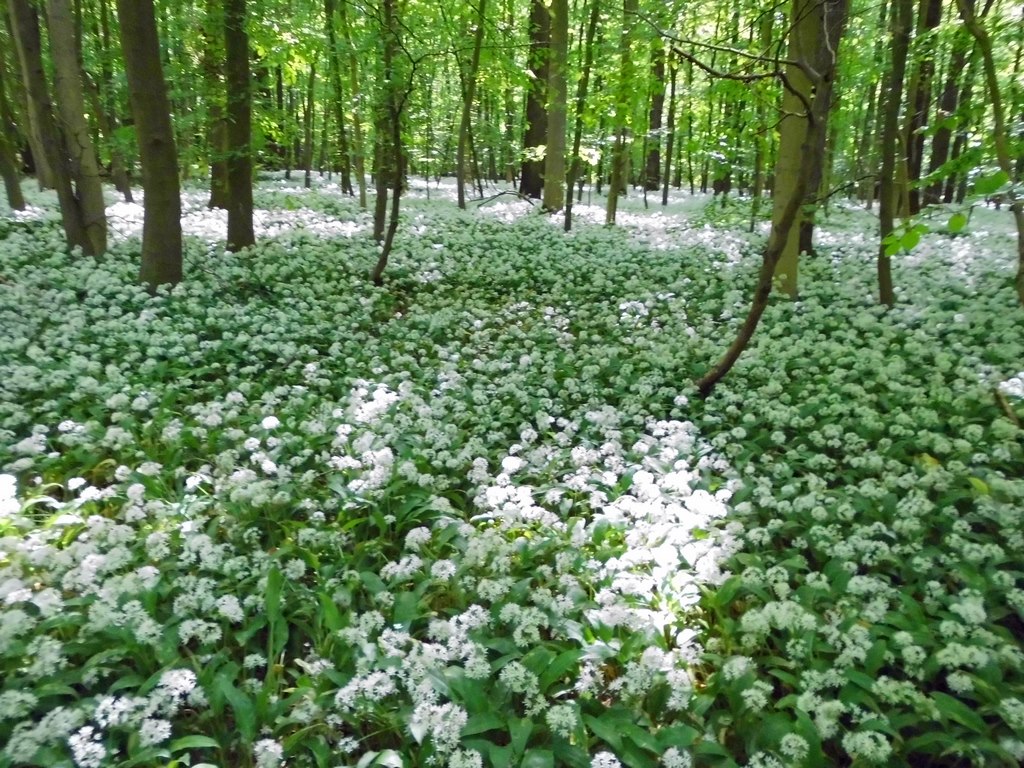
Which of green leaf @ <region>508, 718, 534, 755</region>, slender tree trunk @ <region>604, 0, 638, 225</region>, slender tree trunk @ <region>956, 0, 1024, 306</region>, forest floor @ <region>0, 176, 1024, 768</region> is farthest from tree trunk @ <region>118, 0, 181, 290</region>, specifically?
slender tree trunk @ <region>956, 0, 1024, 306</region>

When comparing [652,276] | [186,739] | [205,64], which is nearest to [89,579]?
[186,739]

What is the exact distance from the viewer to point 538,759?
2.52m

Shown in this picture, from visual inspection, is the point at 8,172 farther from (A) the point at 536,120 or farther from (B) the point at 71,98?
(A) the point at 536,120

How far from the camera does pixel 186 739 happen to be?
102 inches

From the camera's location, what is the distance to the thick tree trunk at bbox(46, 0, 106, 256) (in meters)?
8.24

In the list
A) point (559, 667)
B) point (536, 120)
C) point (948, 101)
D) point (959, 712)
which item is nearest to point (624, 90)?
point (559, 667)

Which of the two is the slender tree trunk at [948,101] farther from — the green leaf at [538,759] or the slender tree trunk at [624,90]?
the green leaf at [538,759]

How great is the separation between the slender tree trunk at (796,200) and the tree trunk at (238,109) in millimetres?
6736

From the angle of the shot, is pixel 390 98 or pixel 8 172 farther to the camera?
pixel 8 172

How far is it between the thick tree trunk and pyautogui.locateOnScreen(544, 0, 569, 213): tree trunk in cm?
738

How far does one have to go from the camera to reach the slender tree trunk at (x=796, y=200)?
463 centimetres

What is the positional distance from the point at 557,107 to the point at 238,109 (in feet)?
22.3

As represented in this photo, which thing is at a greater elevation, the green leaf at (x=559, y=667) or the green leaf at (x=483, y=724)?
the green leaf at (x=559, y=667)

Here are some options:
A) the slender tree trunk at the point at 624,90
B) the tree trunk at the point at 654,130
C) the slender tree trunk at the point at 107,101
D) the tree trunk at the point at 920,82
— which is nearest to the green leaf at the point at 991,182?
the tree trunk at the point at 920,82
